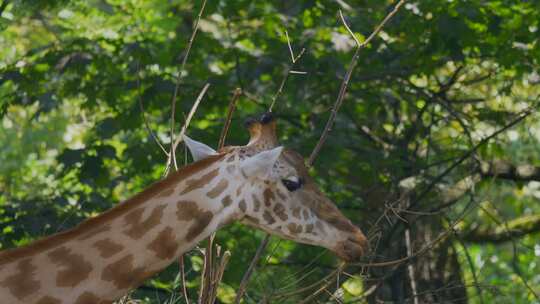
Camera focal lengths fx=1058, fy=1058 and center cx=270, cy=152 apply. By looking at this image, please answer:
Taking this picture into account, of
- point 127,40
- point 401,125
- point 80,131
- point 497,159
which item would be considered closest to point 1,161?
point 80,131

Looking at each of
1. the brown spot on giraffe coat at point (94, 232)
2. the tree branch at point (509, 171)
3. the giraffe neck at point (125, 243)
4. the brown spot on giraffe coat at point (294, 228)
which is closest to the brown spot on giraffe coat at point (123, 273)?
the giraffe neck at point (125, 243)

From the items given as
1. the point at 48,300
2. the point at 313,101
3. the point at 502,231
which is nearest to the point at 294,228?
the point at 48,300

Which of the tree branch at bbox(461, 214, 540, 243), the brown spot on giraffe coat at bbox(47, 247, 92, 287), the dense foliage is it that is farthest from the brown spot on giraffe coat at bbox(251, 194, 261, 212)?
the tree branch at bbox(461, 214, 540, 243)

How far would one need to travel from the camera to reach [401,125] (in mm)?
8508

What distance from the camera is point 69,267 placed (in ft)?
13.2

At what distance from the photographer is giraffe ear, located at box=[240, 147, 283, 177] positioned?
170 inches

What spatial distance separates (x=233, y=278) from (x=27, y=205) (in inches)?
54.7

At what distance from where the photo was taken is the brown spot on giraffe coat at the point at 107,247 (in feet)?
13.4

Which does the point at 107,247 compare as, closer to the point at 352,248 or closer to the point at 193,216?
the point at 193,216

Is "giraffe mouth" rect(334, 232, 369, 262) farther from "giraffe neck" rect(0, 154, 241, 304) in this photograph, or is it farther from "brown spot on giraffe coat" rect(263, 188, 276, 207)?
"giraffe neck" rect(0, 154, 241, 304)

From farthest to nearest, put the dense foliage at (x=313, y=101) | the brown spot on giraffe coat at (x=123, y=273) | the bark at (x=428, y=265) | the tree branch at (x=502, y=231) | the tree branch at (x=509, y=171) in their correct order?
the tree branch at (x=502, y=231) < the tree branch at (x=509, y=171) < the bark at (x=428, y=265) < the dense foliage at (x=313, y=101) < the brown spot on giraffe coat at (x=123, y=273)

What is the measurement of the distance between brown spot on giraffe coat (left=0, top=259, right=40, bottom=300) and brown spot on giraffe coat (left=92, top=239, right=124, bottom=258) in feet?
0.84

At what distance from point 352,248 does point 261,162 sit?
58 cm

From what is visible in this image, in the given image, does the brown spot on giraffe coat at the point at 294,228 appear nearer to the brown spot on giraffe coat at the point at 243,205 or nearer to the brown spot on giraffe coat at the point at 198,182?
the brown spot on giraffe coat at the point at 243,205
